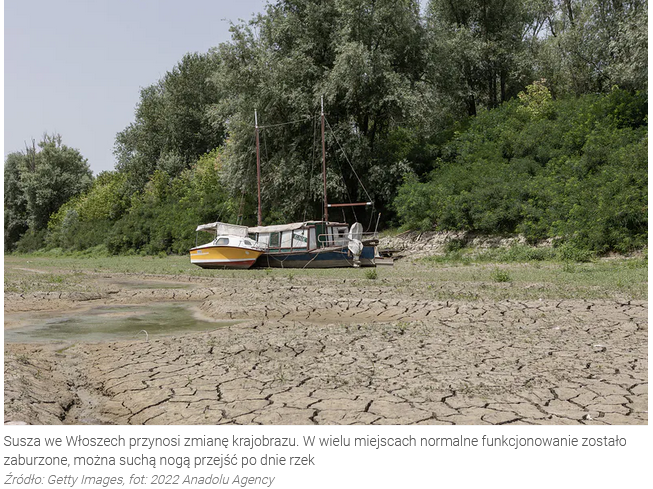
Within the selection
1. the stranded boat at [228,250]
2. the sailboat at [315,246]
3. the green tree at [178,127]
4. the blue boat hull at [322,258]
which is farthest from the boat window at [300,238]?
the green tree at [178,127]

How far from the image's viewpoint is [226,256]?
23078 mm

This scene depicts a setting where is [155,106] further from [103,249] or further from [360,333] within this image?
[360,333]

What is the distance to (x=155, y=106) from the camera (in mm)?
54281

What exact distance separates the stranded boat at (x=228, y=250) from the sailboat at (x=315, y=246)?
2.18 feet

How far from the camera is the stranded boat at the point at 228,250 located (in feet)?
74.9

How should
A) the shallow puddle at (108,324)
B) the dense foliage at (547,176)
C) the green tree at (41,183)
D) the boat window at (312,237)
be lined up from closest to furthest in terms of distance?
the shallow puddle at (108,324) < the dense foliage at (547,176) < the boat window at (312,237) < the green tree at (41,183)

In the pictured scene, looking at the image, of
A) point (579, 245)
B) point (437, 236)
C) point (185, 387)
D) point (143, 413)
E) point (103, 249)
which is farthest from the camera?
point (103, 249)

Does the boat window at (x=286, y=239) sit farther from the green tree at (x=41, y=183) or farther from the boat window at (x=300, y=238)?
the green tree at (x=41, y=183)

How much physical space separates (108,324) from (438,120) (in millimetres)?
28005

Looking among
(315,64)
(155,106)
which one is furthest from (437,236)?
(155,106)

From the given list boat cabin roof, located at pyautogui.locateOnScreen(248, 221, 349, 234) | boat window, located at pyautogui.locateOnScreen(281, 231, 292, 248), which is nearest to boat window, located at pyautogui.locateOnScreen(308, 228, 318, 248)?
boat cabin roof, located at pyautogui.locateOnScreen(248, 221, 349, 234)

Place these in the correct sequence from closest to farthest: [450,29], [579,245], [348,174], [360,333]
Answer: [360,333]
[579,245]
[348,174]
[450,29]

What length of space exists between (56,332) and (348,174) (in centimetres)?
2377

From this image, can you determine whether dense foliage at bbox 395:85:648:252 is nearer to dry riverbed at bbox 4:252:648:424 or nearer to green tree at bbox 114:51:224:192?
dry riverbed at bbox 4:252:648:424
